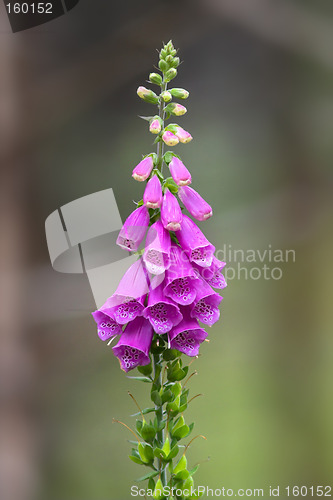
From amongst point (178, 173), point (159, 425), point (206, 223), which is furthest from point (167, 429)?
point (206, 223)

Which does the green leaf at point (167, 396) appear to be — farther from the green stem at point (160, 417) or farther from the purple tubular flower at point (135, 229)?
the purple tubular flower at point (135, 229)

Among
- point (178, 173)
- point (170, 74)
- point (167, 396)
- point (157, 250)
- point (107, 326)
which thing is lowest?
point (167, 396)

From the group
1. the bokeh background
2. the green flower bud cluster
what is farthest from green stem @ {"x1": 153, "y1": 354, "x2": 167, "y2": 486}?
the bokeh background

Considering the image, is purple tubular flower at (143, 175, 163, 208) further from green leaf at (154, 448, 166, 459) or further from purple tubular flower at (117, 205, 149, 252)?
green leaf at (154, 448, 166, 459)

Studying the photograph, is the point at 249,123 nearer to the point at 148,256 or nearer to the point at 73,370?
the point at 73,370

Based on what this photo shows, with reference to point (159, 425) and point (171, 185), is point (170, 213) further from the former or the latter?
point (159, 425)

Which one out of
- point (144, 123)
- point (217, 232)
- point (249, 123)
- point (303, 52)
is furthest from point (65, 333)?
point (303, 52)
